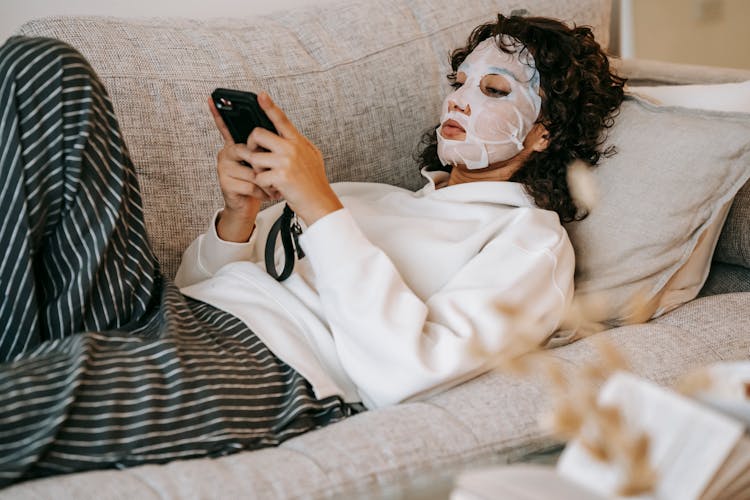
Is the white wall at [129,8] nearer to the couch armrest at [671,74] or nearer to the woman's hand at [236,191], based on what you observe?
the woman's hand at [236,191]

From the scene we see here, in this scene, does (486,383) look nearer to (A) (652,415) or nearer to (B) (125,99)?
(A) (652,415)

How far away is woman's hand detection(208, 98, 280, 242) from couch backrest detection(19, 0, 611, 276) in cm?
9

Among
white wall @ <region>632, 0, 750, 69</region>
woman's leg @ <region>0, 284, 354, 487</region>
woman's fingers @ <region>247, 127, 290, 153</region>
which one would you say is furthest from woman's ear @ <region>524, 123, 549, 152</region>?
white wall @ <region>632, 0, 750, 69</region>

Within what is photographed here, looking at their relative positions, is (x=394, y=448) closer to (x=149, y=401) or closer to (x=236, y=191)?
(x=149, y=401)

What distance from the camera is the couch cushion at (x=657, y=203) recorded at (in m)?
1.41

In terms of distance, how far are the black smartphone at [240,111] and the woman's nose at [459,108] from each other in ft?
1.23

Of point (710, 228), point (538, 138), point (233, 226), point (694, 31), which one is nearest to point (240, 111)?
point (233, 226)

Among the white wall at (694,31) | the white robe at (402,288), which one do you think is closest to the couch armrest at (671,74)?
the white robe at (402,288)

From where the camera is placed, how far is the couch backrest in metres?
1.47

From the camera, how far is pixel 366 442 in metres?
1.03

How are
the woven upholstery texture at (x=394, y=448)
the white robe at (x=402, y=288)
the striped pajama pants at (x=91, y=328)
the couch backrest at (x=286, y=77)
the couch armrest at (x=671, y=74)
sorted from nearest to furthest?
the woven upholstery texture at (x=394, y=448), the striped pajama pants at (x=91, y=328), the white robe at (x=402, y=288), the couch backrest at (x=286, y=77), the couch armrest at (x=671, y=74)

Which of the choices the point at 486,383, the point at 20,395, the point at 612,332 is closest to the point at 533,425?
the point at 486,383

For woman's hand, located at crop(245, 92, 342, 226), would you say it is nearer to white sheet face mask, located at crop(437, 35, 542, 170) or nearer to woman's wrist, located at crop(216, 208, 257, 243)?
woman's wrist, located at crop(216, 208, 257, 243)

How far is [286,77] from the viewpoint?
161 centimetres
